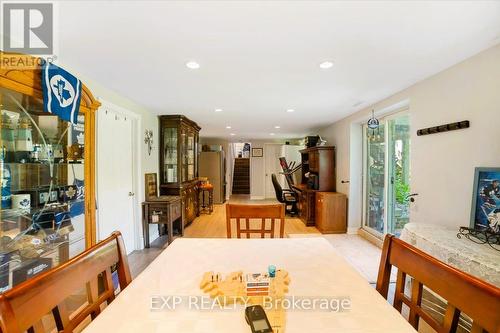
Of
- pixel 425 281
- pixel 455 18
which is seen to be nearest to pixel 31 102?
pixel 425 281

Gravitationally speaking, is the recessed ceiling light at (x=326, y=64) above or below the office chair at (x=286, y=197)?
above

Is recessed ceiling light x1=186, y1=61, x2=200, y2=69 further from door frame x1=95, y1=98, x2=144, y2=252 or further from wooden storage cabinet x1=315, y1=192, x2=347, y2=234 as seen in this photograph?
wooden storage cabinet x1=315, y1=192, x2=347, y2=234

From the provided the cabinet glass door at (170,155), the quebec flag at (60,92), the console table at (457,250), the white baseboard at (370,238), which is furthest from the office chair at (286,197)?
the quebec flag at (60,92)

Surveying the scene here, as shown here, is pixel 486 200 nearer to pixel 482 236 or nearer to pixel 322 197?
pixel 482 236

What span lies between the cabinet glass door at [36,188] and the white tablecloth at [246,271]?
105 centimetres

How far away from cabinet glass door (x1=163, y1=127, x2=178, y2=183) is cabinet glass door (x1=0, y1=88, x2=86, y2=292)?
8.48 feet

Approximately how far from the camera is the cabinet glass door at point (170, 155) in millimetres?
4547

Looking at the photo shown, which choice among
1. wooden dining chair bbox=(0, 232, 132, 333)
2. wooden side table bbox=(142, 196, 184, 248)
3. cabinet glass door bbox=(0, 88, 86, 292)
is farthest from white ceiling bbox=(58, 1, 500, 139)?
wooden side table bbox=(142, 196, 184, 248)

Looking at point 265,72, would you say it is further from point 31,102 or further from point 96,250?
point 96,250

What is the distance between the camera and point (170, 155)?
15.1ft

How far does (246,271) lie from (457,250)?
5.13 feet

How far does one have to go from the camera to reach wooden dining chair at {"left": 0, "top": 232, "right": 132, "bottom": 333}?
62cm

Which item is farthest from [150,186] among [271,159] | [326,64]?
[271,159]

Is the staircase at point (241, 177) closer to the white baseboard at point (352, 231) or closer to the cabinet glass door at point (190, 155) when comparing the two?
the cabinet glass door at point (190, 155)
